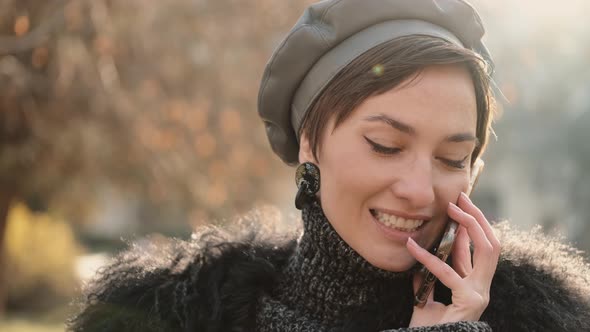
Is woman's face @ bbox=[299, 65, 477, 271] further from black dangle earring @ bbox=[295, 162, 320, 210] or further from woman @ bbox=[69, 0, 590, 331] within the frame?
black dangle earring @ bbox=[295, 162, 320, 210]

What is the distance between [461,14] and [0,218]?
7.11 meters

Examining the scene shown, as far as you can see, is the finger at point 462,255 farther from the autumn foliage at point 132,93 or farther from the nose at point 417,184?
the autumn foliage at point 132,93

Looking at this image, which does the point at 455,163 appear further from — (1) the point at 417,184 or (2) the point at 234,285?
(2) the point at 234,285

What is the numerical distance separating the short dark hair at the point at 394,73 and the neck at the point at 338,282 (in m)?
0.34

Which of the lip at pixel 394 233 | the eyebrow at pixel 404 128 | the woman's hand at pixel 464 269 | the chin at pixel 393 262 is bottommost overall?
the woman's hand at pixel 464 269

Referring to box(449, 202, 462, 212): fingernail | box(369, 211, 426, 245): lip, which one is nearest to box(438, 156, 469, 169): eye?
box(449, 202, 462, 212): fingernail

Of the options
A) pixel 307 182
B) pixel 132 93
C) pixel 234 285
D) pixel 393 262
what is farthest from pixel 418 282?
pixel 132 93

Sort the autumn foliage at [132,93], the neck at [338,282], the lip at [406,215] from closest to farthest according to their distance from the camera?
the lip at [406,215] → the neck at [338,282] → the autumn foliage at [132,93]

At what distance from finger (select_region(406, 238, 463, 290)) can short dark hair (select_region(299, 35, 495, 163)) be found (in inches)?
17.0

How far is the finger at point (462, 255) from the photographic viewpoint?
2150 mm

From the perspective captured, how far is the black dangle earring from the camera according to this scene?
2346mm

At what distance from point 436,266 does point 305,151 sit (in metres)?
0.60

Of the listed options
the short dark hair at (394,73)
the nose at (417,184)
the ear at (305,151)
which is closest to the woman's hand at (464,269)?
the nose at (417,184)

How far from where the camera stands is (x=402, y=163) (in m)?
2.11
